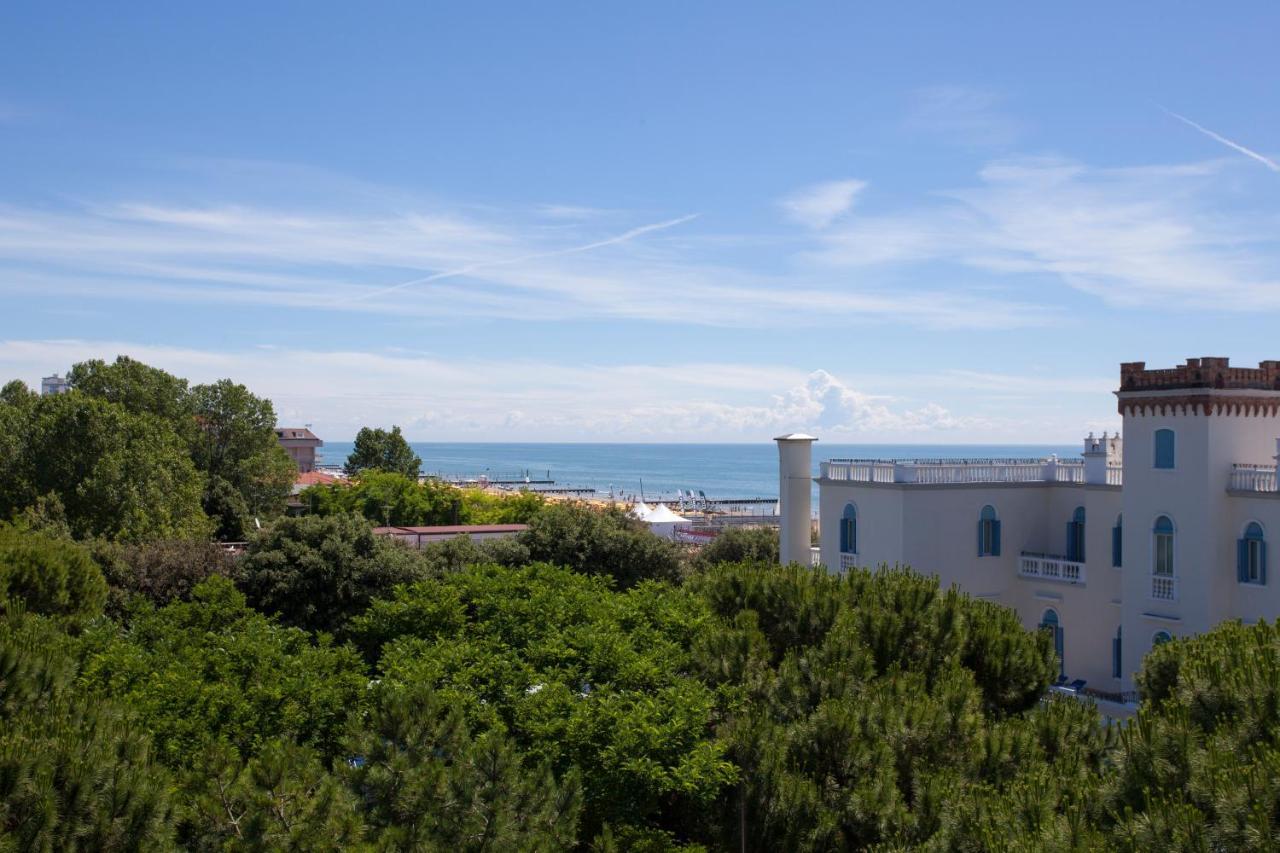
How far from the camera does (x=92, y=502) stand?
41.4m

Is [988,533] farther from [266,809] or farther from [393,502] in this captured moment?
[393,502]

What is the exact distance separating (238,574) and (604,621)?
16.6m

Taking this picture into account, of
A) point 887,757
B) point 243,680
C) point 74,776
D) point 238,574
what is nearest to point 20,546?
point 238,574

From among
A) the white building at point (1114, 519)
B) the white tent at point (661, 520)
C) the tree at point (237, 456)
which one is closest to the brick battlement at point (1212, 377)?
the white building at point (1114, 519)

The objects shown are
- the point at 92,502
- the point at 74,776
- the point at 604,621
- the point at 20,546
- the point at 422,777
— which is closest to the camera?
the point at 74,776

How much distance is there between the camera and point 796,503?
32.4 meters

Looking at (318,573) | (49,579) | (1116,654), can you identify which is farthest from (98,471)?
(1116,654)

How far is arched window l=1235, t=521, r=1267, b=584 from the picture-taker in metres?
25.2

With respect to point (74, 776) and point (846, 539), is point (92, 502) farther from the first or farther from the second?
point (74, 776)

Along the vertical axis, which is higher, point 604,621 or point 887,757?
point 604,621

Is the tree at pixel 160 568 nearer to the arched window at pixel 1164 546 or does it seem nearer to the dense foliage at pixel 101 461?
the dense foliage at pixel 101 461

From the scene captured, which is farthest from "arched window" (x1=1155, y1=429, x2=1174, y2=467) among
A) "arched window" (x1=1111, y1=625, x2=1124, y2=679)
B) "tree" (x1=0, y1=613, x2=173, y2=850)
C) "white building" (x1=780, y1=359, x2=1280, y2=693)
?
"tree" (x1=0, y1=613, x2=173, y2=850)

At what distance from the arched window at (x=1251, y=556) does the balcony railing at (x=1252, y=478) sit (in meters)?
0.78

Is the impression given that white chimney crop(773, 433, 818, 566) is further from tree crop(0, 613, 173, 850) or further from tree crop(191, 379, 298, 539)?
tree crop(191, 379, 298, 539)
